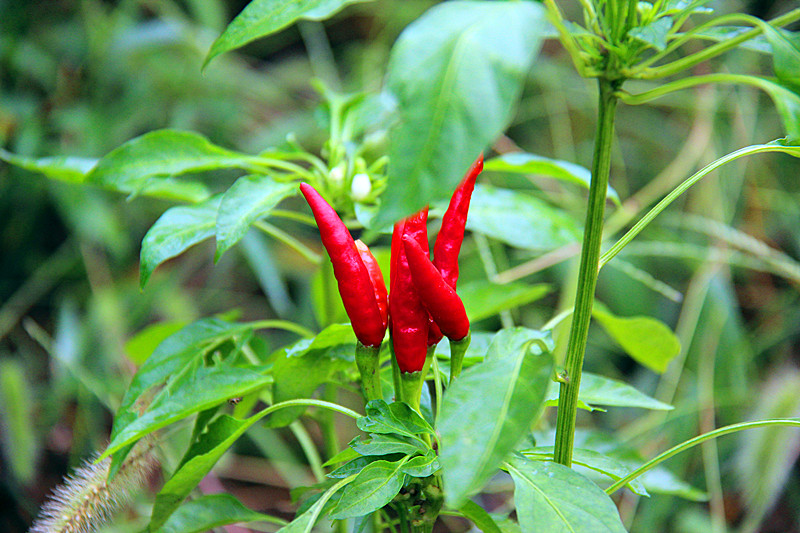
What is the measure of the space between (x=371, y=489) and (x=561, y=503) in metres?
0.11

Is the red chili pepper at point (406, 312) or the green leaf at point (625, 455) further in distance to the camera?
the green leaf at point (625, 455)

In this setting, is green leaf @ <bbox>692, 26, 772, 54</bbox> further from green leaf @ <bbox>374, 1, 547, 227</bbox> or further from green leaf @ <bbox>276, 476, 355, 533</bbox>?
green leaf @ <bbox>276, 476, 355, 533</bbox>

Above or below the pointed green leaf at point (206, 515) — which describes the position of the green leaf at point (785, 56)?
above

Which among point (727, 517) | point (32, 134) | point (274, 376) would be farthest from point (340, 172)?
point (727, 517)

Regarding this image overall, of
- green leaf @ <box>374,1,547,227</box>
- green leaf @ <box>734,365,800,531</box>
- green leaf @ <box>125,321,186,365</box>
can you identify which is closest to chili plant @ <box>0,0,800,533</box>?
green leaf @ <box>374,1,547,227</box>

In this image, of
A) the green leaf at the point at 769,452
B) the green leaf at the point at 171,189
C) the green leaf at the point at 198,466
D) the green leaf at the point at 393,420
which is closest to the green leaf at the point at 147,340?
the green leaf at the point at 171,189

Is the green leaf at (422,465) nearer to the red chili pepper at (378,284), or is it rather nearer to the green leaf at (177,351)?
the red chili pepper at (378,284)

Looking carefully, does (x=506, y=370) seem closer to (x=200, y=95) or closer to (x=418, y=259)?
(x=418, y=259)

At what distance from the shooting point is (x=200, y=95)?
4.86 ft

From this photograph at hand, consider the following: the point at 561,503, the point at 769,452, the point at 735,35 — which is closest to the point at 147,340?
the point at 561,503

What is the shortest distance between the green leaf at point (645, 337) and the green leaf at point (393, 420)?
0.24 metres

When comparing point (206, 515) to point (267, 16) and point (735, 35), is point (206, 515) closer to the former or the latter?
point (267, 16)

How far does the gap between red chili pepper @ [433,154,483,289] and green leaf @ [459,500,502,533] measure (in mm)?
140

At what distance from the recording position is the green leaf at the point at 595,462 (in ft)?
1.33
